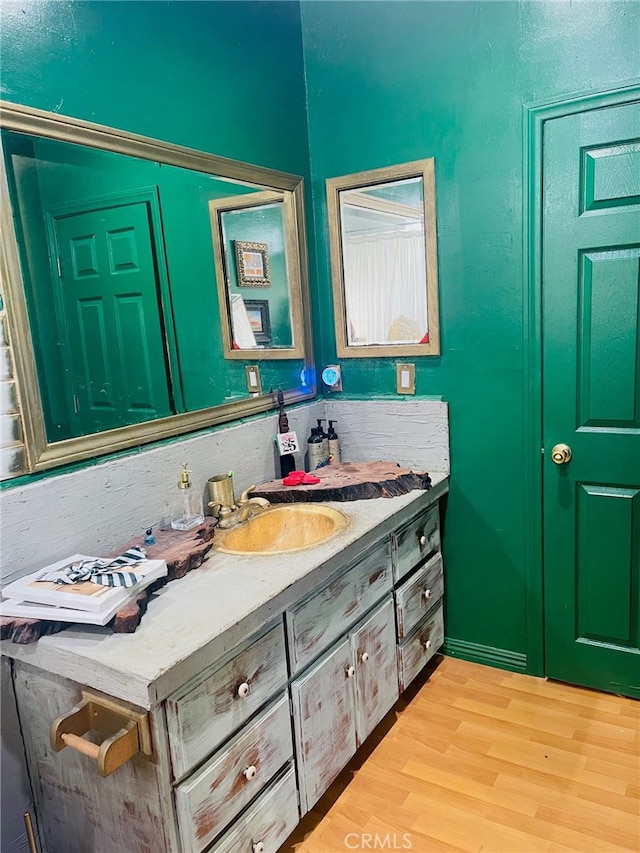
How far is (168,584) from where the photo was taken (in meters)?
1.49

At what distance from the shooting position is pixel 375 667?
1.92 m

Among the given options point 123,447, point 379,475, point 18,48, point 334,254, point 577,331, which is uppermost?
point 18,48

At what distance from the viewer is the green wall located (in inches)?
78.6

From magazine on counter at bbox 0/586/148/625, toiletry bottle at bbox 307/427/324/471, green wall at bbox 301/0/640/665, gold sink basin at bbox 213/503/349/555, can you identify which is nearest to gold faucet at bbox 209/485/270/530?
gold sink basin at bbox 213/503/349/555

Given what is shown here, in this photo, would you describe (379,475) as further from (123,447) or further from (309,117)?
(309,117)

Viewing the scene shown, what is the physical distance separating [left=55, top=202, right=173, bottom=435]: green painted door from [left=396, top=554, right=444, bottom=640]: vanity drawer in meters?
1.01

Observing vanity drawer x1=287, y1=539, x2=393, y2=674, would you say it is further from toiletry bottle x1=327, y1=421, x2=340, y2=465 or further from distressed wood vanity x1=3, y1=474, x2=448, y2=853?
toiletry bottle x1=327, y1=421, x2=340, y2=465

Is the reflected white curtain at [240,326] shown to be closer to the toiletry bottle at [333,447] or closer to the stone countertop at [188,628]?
the toiletry bottle at [333,447]

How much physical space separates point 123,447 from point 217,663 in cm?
68

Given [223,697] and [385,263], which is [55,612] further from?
[385,263]

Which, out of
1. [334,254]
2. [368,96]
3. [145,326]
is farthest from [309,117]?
[145,326]

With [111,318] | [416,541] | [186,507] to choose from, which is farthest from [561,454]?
[111,318]

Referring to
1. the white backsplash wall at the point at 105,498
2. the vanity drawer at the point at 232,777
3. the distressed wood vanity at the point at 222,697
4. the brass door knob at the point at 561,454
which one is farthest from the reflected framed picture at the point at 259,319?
the vanity drawer at the point at 232,777

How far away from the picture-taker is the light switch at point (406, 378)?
239 centimetres
